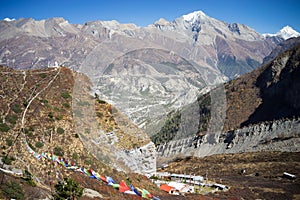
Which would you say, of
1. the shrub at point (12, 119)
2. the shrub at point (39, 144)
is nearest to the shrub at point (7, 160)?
the shrub at point (39, 144)

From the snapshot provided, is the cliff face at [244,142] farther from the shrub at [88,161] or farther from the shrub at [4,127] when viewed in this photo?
the shrub at [4,127]

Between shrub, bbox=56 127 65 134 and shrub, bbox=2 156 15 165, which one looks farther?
shrub, bbox=56 127 65 134

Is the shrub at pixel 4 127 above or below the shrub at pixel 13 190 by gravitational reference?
above

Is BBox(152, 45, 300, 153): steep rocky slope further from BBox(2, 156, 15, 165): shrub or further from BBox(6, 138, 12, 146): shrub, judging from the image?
BBox(2, 156, 15, 165): shrub

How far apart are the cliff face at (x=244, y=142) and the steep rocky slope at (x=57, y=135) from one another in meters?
43.7

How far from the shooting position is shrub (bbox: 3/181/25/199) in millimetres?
15016

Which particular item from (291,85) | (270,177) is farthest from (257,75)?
(270,177)

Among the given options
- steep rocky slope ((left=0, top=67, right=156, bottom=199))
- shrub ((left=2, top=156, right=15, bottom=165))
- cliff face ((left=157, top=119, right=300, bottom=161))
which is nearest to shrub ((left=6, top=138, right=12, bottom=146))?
steep rocky slope ((left=0, top=67, right=156, bottom=199))

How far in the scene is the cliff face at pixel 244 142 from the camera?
69375mm

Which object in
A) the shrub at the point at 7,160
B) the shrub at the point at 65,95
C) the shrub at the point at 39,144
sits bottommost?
the shrub at the point at 7,160

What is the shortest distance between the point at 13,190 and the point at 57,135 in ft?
25.1

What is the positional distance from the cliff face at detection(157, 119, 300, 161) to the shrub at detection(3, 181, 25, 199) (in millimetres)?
51772

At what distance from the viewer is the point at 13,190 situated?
15.5 meters

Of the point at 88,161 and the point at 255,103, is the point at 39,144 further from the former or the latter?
the point at 255,103
